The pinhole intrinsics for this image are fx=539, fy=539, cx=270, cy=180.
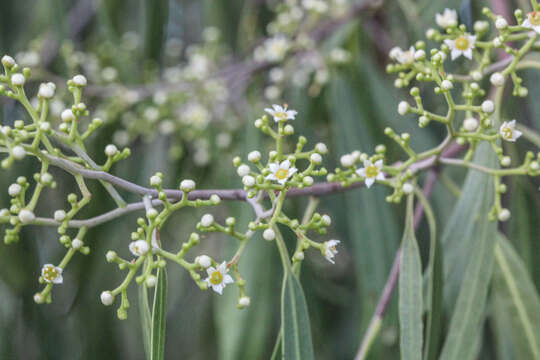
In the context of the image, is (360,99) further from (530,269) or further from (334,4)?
(530,269)

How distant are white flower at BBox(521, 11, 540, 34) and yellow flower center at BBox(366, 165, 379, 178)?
13.1 inches

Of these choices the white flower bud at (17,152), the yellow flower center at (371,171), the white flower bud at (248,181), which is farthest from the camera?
the yellow flower center at (371,171)

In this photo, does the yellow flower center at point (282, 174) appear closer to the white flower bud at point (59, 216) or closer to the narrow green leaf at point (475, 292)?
the white flower bud at point (59, 216)

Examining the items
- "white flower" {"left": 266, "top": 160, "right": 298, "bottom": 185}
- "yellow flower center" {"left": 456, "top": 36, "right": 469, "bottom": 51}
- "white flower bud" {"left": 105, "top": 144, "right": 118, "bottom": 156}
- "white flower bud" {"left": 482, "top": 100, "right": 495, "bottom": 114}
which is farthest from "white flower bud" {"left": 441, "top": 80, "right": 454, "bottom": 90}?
"white flower bud" {"left": 105, "top": 144, "right": 118, "bottom": 156}

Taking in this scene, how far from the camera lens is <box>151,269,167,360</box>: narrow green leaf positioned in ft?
2.77

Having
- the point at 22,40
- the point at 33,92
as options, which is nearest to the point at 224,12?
the point at 33,92

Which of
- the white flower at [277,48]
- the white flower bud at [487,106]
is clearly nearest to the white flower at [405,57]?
the white flower bud at [487,106]

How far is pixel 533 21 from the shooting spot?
2.92 feet

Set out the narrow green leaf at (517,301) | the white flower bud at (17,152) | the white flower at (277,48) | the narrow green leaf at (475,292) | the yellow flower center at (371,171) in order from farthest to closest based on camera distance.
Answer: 1. the white flower at (277,48)
2. the narrow green leaf at (517,301)
3. the narrow green leaf at (475,292)
4. the yellow flower center at (371,171)
5. the white flower bud at (17,152)

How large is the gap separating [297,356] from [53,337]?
1445 mm

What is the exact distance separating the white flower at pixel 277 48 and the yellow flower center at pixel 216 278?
49.0 inches

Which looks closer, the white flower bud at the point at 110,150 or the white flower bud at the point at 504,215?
the white flower bud at the point at 110,150

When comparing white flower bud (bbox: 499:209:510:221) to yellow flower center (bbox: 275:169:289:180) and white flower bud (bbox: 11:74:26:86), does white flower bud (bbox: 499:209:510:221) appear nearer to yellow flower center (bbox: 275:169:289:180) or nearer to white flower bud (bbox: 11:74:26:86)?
yellow flower center (bbox: 275:169:289:180)

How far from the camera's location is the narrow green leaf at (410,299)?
91cm
